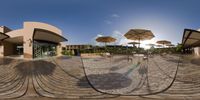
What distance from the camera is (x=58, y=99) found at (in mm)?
4152

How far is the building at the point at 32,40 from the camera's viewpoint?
58.4 feet

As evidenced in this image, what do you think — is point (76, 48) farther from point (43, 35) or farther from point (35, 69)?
point (35, 69)

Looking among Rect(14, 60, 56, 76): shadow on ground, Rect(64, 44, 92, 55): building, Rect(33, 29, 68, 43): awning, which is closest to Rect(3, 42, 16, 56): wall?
Rect(33, 29, 68, 43): awning

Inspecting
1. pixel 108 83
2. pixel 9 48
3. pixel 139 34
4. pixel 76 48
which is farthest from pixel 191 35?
pixel 9 48

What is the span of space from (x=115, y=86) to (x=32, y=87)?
2854 millimetres

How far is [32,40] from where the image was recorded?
17.8 metres

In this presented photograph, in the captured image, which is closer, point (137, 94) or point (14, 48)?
point (137, 94)

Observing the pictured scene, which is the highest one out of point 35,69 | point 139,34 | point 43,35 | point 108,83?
point 43,35

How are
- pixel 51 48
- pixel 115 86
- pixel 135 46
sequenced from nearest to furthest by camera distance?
pixel 115 86
pixel 135 46
pixel 51 48

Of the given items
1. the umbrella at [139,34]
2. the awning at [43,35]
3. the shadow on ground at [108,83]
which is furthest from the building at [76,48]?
the shadow on ground at [108,83]

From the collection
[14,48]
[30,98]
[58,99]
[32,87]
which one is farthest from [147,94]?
[14,48]

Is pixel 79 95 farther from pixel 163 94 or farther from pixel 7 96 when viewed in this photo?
pixel 163 94

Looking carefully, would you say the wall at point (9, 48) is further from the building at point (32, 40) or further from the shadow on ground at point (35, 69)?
the shadow on ground at point (35, 69)

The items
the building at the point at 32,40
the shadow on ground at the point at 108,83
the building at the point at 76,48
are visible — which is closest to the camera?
the shadow on ground at the point at 108,83
